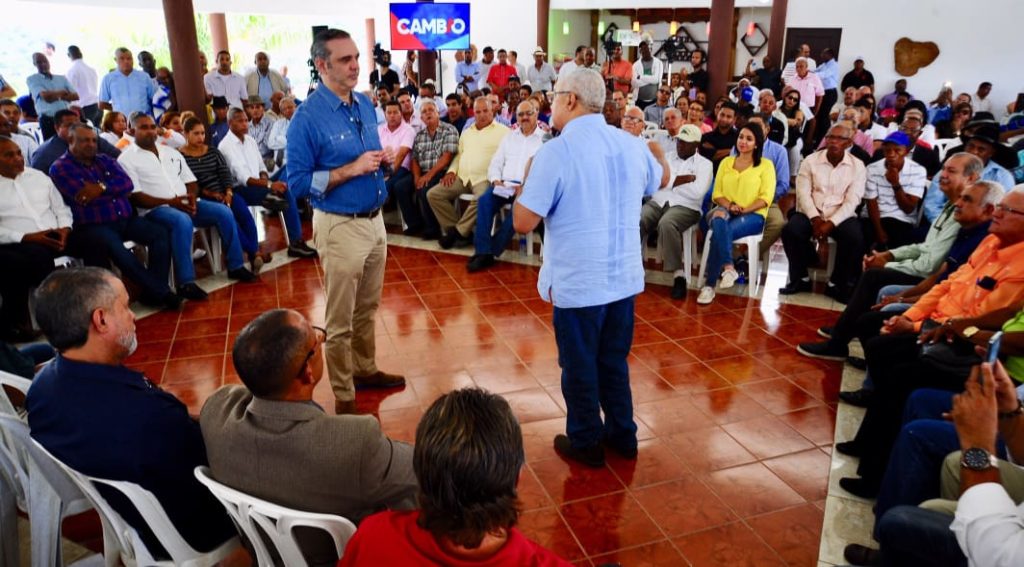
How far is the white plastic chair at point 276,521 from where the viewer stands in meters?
1.41

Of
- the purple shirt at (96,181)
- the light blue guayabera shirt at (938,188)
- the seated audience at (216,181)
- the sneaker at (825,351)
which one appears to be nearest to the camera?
the sneaker at (825,351)

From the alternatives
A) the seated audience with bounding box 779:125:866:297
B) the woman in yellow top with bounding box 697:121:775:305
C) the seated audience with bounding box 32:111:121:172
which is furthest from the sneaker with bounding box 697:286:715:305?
the seated audience with bounding box 32:111:121:172

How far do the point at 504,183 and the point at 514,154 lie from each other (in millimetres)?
269

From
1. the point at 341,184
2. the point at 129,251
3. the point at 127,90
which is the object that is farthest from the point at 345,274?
the point at 127,90

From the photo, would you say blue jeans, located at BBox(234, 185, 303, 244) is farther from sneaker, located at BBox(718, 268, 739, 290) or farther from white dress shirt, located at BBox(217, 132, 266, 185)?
sneaker, located at BBox(718, 268, 739, 290)

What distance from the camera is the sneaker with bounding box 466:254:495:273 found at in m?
5.23

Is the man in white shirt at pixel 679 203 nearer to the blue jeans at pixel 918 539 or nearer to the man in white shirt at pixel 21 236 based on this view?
the blue jeans at pixel 918 539

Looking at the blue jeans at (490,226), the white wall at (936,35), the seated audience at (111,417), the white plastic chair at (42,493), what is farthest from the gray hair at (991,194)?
the white wall at (936,35)

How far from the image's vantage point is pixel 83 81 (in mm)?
8508

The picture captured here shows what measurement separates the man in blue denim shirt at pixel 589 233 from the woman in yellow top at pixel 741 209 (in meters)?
2.17

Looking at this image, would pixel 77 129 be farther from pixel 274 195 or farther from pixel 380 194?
pixel 380 194

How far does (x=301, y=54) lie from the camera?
14.1 meters

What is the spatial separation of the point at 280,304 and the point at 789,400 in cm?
316

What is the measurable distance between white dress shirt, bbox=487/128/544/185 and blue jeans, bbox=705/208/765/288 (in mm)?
1640
